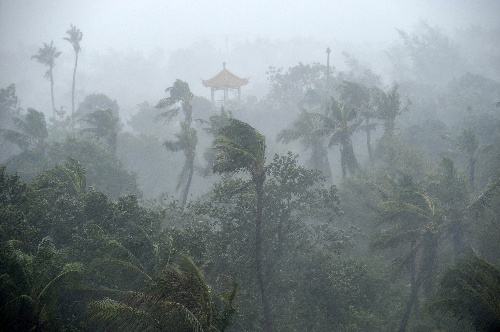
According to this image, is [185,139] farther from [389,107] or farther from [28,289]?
[389,107]

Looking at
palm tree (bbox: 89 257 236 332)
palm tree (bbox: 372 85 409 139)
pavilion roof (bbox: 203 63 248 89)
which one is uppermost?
pavilion roof (bbox: 203 63 248 89)

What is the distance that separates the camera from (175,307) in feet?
27.5

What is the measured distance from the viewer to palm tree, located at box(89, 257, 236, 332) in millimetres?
8430

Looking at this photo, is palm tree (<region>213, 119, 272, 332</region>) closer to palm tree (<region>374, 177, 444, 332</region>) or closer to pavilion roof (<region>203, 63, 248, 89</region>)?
palm tree (<region>374, 177, 444, 332</region>)

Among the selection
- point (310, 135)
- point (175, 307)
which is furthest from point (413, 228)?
point (175, 307)

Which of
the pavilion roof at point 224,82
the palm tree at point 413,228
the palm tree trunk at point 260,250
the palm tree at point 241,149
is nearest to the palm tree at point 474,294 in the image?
the palm tree at point 413,228

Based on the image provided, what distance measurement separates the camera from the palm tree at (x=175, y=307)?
27.7ft

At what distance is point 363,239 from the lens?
77.5 ft

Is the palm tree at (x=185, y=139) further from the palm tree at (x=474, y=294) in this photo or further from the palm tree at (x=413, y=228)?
the palm tree at (x=474, y=294)

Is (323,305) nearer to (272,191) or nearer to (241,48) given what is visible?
(272,191)

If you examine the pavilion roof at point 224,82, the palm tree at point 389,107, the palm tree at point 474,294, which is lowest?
the palm tree at point 474,294

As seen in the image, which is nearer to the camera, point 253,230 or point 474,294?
point 474,294

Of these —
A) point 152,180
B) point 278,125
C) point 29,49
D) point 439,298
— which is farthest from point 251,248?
point 29,49

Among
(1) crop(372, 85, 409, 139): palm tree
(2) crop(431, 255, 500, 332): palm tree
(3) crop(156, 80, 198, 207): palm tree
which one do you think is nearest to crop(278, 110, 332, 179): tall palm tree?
(1) crop(372, 85, 409, 139): palm tree
